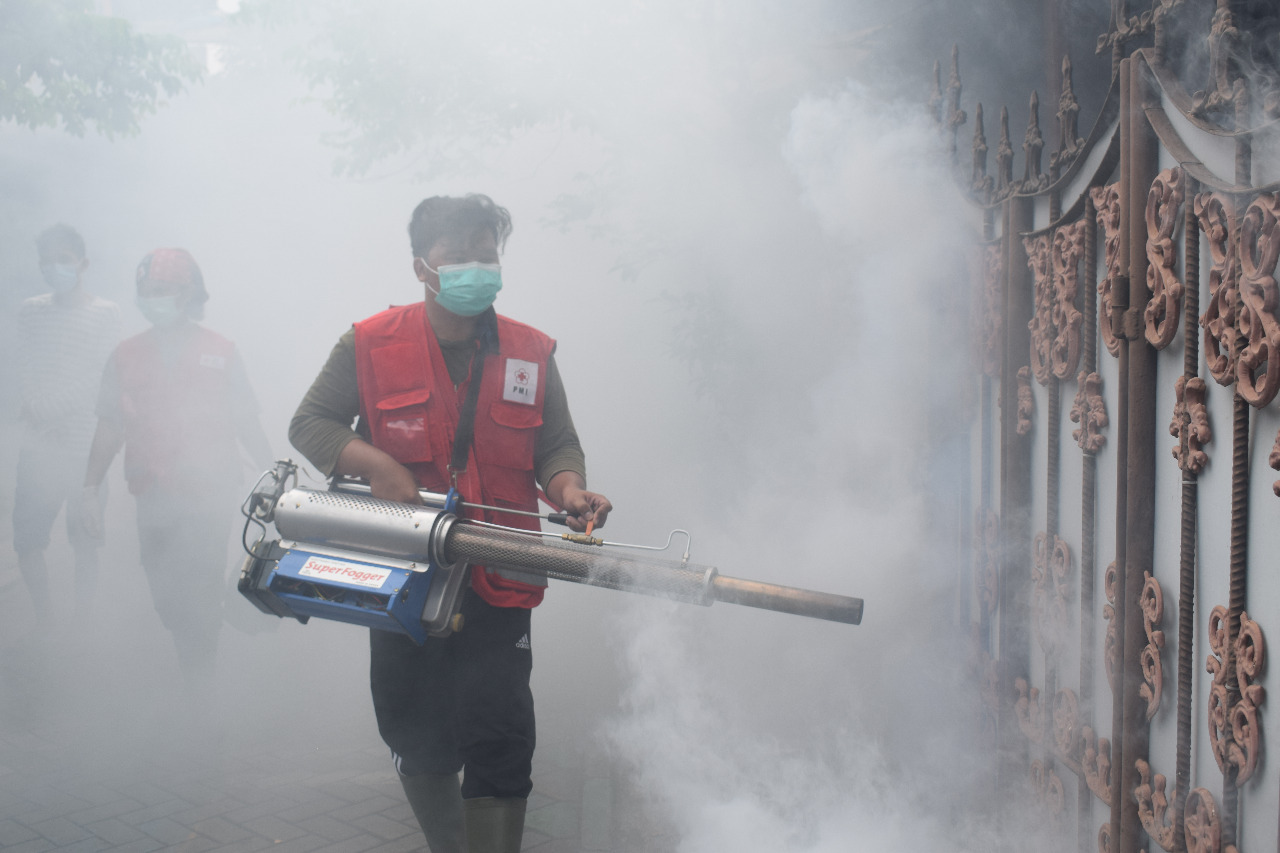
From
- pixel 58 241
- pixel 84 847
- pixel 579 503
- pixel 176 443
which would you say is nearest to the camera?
pixel 579 503

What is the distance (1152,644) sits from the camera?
2332mm

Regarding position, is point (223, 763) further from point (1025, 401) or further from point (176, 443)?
point (1025, 401)

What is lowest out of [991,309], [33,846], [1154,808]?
[33,846]

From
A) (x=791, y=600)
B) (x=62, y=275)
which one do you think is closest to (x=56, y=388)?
(x=62, y=275)

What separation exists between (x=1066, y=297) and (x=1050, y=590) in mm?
908

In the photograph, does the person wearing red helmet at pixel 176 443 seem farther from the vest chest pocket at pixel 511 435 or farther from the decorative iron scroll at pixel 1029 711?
the decorative iron scroll at pixel 1029 711

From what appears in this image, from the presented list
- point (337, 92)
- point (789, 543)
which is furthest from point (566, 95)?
point (789, 543)

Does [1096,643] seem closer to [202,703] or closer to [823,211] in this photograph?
[823,211]

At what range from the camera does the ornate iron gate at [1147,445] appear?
1906 millimetres

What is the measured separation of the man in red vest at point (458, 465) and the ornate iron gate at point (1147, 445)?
4.58 ft

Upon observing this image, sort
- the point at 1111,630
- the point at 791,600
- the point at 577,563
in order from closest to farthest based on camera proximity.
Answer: the point at 791,600 < the point at 1111,630 < the point at 577,563

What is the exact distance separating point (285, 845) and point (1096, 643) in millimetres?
2995

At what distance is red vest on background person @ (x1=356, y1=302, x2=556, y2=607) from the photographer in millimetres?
3084

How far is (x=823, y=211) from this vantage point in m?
5.18
